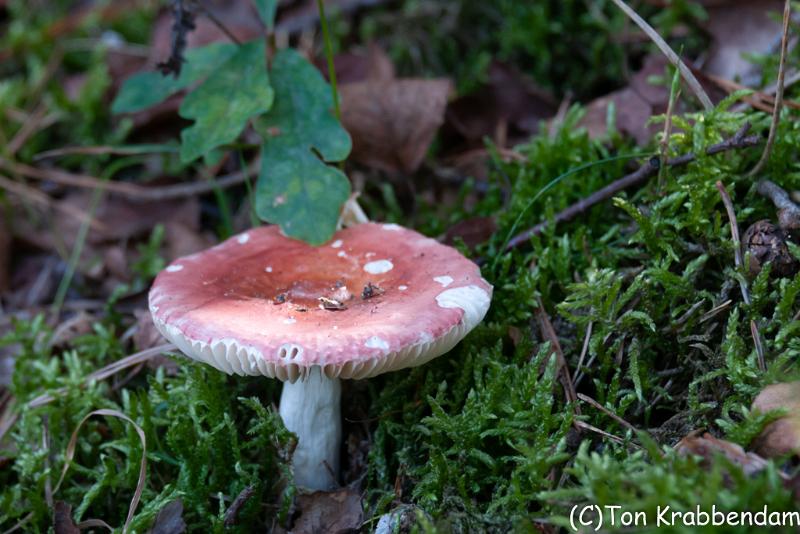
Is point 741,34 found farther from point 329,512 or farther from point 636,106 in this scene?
point 329,512

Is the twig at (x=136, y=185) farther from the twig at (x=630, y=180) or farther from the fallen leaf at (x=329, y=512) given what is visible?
the fallen leaf at (x=329, y=512)

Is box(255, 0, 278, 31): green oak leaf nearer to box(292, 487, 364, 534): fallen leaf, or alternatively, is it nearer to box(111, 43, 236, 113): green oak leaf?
box(111, 43, 236, 113): green oak leaf

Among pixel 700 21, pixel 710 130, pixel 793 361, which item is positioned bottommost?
pixel 793 361

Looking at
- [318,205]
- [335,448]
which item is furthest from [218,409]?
[318,205]

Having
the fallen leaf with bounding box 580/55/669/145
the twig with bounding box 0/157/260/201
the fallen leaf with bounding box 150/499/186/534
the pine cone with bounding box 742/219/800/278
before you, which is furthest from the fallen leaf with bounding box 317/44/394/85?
the fallen leaf with bounding box 150/499/186/534

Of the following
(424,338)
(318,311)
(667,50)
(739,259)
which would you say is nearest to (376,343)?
(424,338)

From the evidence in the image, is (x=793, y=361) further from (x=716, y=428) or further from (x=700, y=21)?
(x=700, y=21)
